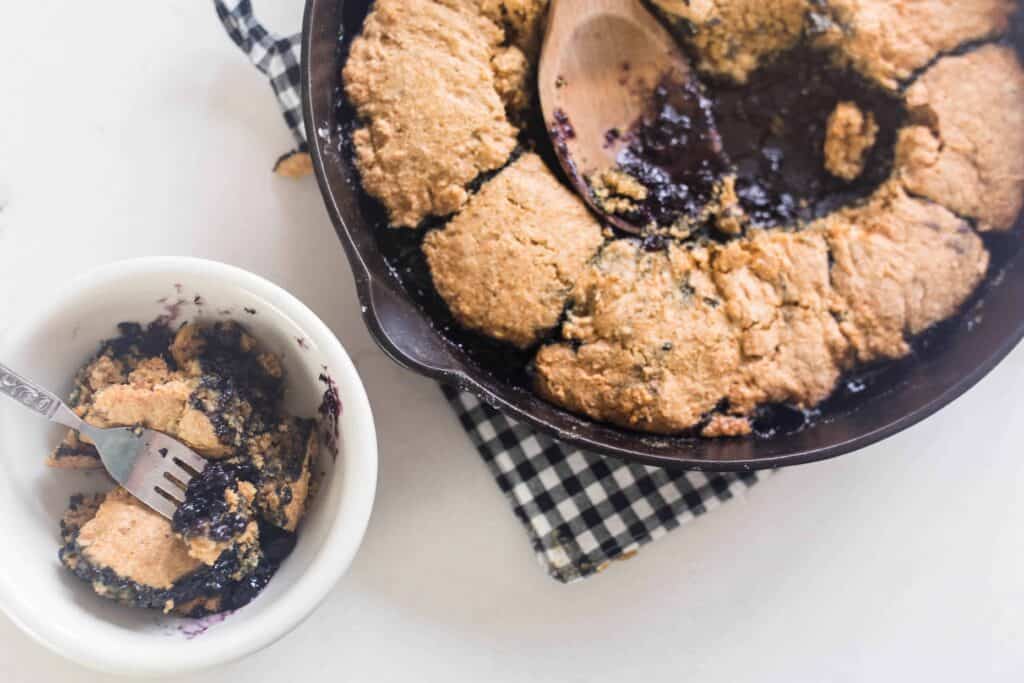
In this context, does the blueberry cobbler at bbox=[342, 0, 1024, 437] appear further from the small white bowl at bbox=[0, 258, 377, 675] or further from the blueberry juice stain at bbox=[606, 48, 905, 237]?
the small white bowl at bbox=[0, 258, 377, 675]

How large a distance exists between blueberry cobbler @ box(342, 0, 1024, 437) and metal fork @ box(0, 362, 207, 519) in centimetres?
48

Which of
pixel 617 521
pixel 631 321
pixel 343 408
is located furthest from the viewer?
pixel 617 521

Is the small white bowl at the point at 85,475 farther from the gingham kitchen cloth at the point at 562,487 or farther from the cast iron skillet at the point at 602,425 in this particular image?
the gingham kitchen cloth at the point at 562,487

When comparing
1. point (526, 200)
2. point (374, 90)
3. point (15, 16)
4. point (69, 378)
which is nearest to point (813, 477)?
point (526, 200)

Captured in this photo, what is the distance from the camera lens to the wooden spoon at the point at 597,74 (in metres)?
1.52

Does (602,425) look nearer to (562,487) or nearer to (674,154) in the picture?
(562,487)

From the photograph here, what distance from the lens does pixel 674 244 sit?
1543 mm

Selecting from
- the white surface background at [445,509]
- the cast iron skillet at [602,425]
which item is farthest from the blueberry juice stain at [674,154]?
the white surface background at [445,509]

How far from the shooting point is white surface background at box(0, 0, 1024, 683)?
1.61 meters

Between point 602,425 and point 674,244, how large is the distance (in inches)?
13.6

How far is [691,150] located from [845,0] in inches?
13.8

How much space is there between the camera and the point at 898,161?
1527 mm

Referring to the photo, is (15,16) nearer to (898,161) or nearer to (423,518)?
(423,518)

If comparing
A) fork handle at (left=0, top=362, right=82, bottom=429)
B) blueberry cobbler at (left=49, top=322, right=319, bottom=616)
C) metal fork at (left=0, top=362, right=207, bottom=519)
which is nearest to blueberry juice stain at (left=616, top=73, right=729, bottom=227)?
blueberry cobbler at (left=49, top=322, right=319, bottom=616)
